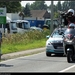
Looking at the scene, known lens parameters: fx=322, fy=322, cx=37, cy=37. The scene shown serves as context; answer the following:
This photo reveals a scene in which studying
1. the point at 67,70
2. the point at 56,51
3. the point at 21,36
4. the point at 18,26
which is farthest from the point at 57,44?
the point at 18,26

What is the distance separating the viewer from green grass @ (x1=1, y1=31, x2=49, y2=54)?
80.6ft

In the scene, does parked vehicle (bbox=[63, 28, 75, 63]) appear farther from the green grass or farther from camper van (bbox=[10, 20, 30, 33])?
camper van (bbox=[10, 20, 30, 33])

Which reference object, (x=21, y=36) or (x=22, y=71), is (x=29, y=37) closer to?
(x=21, y=36)

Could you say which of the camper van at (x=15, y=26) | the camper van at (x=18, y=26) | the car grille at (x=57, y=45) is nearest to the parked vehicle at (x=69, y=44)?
the car grille at (x=57, y=45)

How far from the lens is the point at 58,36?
20328mm

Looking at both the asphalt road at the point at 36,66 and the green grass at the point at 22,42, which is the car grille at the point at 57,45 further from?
the green grass at the point at 22,42

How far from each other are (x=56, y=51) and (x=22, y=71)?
23.0 ft

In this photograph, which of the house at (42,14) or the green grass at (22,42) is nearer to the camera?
the green grass at (22,42)

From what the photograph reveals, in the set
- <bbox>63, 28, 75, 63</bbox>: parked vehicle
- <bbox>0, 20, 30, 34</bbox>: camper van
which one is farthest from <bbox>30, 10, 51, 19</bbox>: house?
<bbox>63, 28, 75, 63</bbox>: parked vehicle

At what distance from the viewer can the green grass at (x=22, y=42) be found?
24573 mm

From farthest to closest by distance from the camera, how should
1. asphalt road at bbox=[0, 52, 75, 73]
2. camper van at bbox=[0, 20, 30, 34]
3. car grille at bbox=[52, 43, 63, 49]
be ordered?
camper van at bbox=[0, 20, 30, 34] → car grille at bbox=[52, 43, 63, 49] → asphalt road at bbox=[0, 52, 75, 73]

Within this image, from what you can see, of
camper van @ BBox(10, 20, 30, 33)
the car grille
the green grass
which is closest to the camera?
the car grille

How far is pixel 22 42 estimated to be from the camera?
29297 mm

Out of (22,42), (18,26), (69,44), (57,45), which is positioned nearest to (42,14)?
(18,26)
